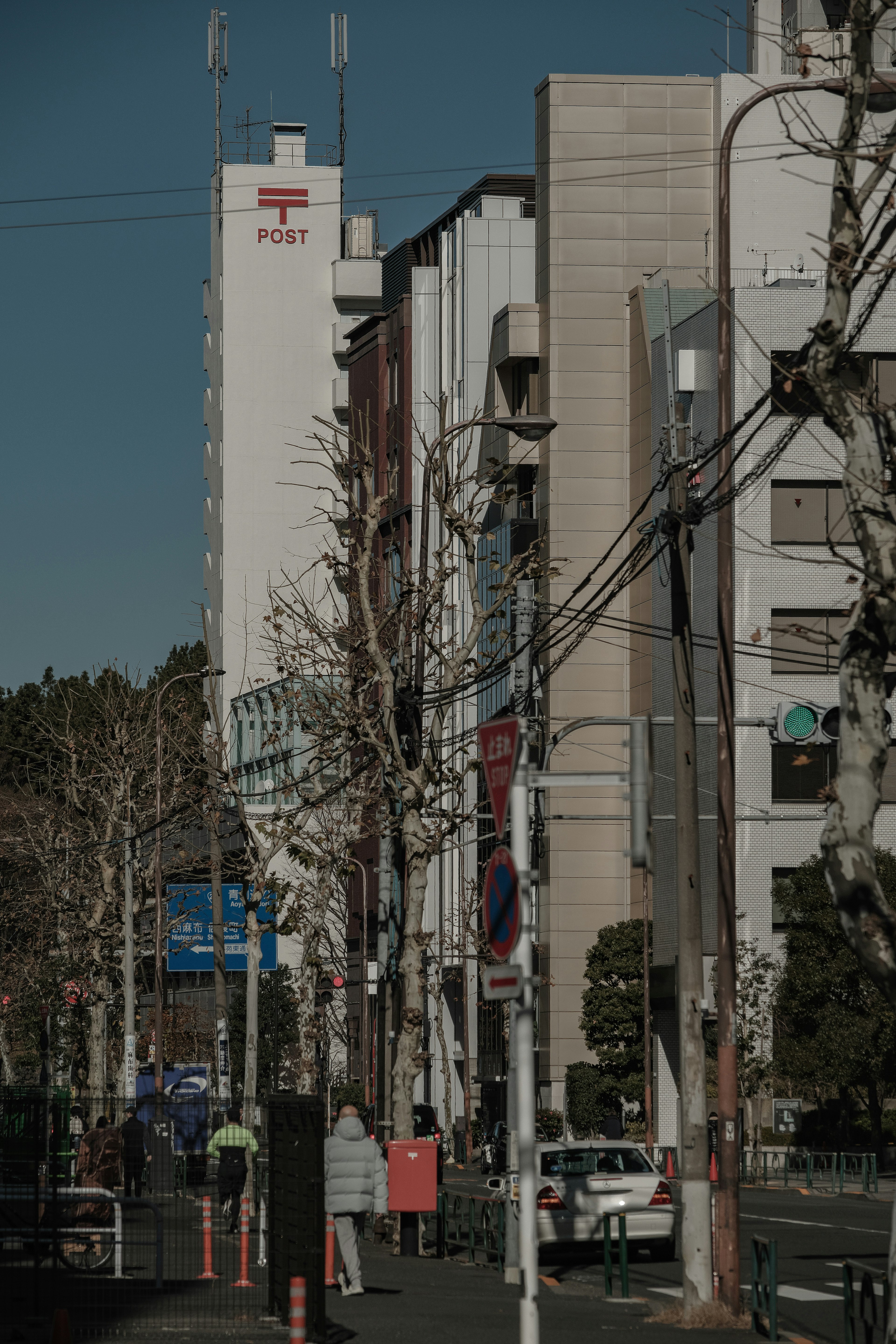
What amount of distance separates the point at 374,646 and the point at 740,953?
2796cm

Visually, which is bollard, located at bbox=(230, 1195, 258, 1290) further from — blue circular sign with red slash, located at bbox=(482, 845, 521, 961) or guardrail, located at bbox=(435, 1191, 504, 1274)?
blue circular sign with red slash, located at bbox=(482, 845, 521, 961)

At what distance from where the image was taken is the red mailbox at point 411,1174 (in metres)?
22.3

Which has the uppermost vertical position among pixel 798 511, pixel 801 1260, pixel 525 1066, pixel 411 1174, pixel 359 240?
pixel 359 240

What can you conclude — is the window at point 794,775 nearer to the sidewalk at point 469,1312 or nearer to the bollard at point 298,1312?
the sidewalk at point 469,1312

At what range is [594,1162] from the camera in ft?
77.4

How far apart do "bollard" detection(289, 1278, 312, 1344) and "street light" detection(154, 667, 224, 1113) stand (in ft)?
112

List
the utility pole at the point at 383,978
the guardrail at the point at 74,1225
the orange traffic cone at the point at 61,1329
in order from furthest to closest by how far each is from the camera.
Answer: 1. the utility pole at the point at 383,978
2. the guardrail at the point at 74,1225
3. the orange traffic cone at the point at 61,1329

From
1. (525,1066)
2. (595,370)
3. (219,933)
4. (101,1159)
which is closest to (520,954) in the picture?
(525,1066)

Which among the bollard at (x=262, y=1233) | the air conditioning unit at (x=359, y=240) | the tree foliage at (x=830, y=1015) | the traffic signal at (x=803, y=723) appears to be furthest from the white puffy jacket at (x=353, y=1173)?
the air conditioning unit at (x=359, y=240)

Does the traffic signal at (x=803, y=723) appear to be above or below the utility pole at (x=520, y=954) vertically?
above

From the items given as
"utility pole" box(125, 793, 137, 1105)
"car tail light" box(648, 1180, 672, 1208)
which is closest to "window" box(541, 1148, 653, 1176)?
"car tail light" box(648, 1180, 672, 1208)

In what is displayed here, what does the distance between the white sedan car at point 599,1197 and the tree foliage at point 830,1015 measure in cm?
2165

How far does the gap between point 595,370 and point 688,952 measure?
1926 inches

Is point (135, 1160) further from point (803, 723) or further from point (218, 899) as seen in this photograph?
point (803, 723)
